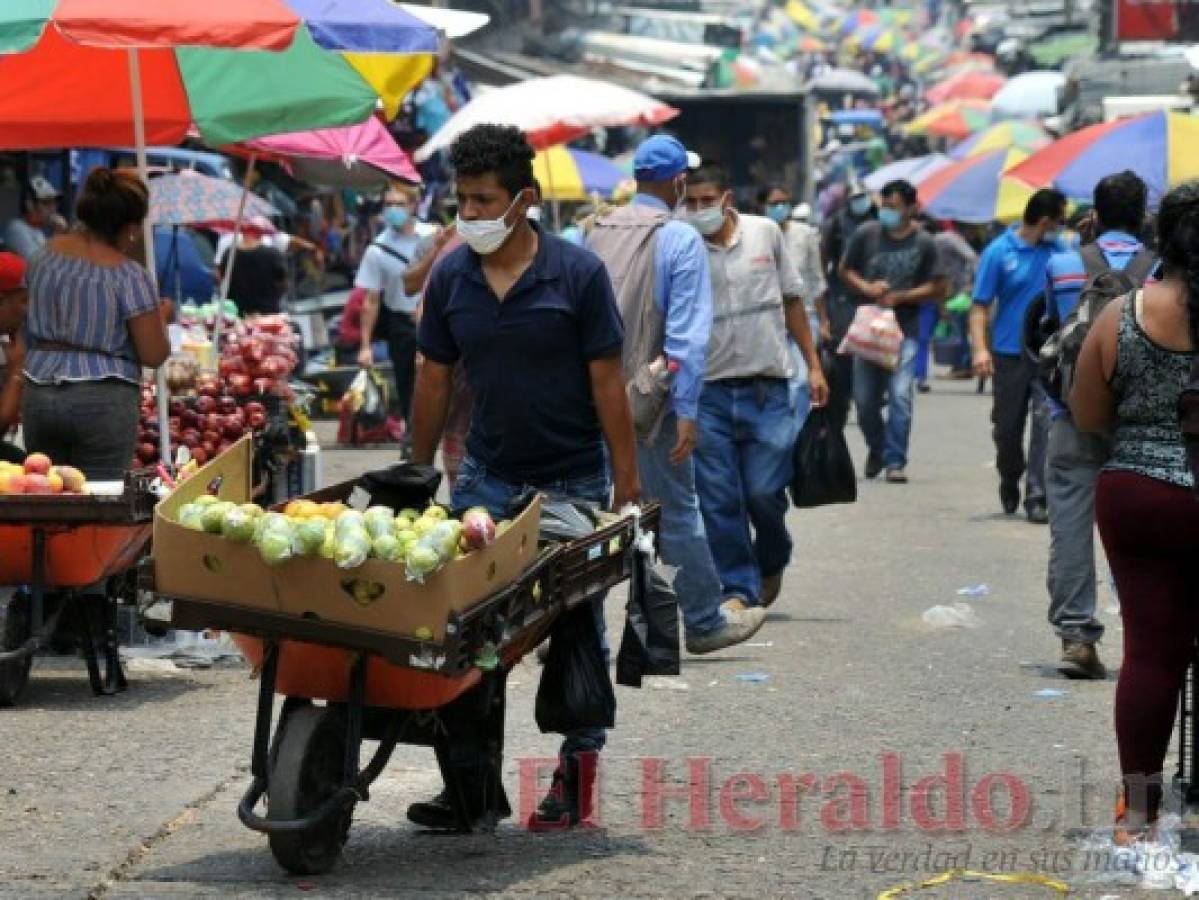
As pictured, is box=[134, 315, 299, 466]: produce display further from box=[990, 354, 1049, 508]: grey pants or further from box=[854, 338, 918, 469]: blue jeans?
box=[854, 338, 918, 469]: blue jeans

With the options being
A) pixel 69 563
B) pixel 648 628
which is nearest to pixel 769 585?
pixel 69 563

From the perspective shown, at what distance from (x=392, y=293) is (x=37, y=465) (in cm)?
1008

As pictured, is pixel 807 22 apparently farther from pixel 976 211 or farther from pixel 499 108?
pixel 499 108

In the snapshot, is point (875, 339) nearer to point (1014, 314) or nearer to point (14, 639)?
point (1014, 314)

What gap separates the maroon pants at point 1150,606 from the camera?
6969 millimetres

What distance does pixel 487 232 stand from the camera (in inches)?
283

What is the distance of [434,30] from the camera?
34.8 feet

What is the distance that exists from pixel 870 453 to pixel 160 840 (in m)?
12.3

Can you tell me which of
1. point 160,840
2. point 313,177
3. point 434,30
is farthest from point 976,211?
point 160,840

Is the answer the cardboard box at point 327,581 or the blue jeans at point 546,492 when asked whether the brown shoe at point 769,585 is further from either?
the cardboard box at point 327,581

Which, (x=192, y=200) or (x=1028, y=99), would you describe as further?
(x=1028, y=99)

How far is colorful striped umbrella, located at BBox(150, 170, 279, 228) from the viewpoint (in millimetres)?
16953

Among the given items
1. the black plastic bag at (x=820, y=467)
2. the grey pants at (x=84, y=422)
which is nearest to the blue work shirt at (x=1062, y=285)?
the black plastic bag at (x=820, y=467)

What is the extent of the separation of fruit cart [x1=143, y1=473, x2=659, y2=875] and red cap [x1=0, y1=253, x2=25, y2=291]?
3.58 metres
